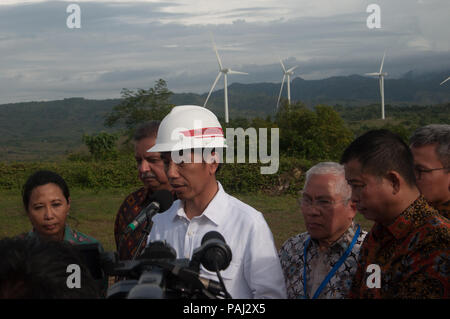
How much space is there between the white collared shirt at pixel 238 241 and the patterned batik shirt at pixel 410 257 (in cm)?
51

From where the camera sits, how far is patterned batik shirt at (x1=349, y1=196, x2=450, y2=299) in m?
2.31

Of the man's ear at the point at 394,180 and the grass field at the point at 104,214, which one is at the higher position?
the man's ear at the point at 394,180

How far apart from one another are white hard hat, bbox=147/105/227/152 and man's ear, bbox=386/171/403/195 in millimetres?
1008

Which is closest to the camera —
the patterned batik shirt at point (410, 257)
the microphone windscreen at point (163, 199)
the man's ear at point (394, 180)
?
the patterned batik shirt at point (410, 257)

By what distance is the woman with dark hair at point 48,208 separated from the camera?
410cm

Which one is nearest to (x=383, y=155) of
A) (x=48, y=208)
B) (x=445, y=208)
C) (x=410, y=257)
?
(x=410, y=257)

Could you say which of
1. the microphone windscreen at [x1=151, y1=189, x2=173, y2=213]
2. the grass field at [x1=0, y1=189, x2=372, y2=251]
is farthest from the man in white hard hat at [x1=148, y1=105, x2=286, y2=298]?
the grass field at [x1=0, y1=189, x2=372, y2=251]

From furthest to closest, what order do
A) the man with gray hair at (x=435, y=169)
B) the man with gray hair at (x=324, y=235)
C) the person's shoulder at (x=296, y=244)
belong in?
the person's shoulder at (x=296, y=244) < the man with gray hair at (x=435, y=169) < the man with gray hair at (x=324, y=235)

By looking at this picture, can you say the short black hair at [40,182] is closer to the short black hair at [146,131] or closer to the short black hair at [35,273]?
the short black hair at [146,131]

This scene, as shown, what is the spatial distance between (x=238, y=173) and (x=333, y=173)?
16.6m

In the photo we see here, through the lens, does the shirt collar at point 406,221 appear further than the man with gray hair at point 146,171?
No

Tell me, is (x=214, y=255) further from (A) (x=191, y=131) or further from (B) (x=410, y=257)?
(A) (x=191, y=131)

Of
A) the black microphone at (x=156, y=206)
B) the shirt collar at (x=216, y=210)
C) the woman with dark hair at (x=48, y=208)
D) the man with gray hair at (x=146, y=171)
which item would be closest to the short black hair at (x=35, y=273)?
the black microphone at (x=156, y=206)

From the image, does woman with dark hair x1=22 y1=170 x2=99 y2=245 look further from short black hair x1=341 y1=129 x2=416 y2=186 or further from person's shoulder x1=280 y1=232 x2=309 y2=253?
short black hair x1=341 y1=129 x2=416 y2=186
